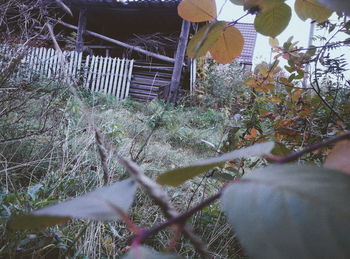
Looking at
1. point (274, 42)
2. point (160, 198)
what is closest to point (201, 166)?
point (160, 198)

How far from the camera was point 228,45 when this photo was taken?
1.74 feet

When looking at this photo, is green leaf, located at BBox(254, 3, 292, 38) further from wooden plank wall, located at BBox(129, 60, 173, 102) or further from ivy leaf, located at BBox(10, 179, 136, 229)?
wooden plank wall, located at BBox(129, 60, 173, 102)

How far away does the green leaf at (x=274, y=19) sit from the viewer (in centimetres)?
50

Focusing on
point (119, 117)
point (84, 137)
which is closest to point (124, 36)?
point (119, 117)

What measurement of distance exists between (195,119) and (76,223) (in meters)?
4.40

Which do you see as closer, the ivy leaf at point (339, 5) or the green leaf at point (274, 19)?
the ivy leaf at point (339, 5)

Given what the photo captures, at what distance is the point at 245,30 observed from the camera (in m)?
12.7

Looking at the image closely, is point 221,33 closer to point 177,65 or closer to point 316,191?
point 316,191

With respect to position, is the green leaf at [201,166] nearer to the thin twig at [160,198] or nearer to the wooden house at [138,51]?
the thin twig at [160,198]

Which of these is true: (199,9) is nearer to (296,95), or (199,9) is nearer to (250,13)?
(250,13)

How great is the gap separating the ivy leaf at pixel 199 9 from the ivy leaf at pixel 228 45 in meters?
0.04

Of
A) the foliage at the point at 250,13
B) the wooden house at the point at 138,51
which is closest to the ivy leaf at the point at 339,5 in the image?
the foliage at the point at 250,13

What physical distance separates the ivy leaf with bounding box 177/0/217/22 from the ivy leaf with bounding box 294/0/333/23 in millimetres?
160

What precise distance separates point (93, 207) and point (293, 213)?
12 centimetres
